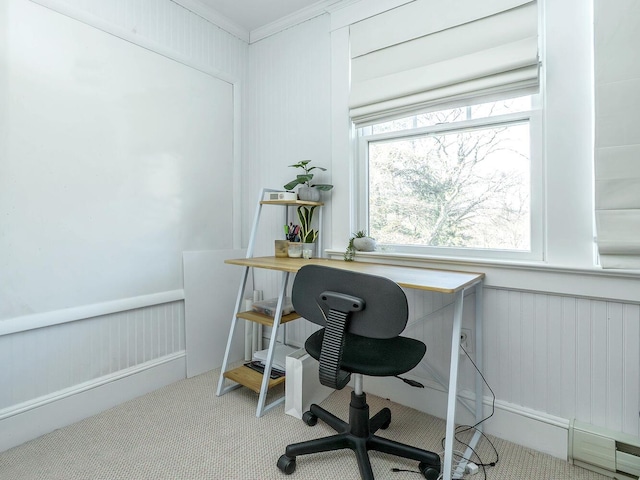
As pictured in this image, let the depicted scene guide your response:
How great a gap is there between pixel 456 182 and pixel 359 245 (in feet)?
2.13

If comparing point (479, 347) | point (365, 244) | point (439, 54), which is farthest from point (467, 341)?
point (439, 54)

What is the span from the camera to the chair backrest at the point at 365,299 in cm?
113

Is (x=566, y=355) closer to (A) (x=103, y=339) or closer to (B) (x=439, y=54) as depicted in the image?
(B) (x=439, y=54)

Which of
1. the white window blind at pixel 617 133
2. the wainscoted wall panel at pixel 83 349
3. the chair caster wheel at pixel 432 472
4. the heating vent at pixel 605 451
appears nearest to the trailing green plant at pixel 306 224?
the wainscoted wall panel at pixel 83 349

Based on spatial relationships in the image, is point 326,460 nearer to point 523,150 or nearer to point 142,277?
point 142,277

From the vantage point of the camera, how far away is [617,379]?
141 centimetres

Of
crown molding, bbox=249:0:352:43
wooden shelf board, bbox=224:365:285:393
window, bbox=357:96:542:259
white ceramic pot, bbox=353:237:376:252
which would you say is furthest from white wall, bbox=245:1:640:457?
crown molding, bbox=249:0:352:43

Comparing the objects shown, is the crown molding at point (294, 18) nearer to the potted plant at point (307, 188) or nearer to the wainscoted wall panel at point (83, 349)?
the potted plant at point (307, 188)

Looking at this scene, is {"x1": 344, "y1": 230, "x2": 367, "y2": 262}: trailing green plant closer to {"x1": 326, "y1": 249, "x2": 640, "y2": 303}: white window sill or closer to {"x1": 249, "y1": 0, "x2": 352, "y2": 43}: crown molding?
{"x1": 326, "y1": 249, "x2": 640, "y2": 303}: white window sill

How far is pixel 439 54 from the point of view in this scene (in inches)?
70.4

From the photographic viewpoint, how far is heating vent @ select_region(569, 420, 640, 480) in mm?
1337

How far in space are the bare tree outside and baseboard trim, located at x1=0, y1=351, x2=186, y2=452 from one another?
163 centimetres

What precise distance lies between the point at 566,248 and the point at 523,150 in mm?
517

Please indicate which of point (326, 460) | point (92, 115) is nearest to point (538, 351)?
point (326, 460)
